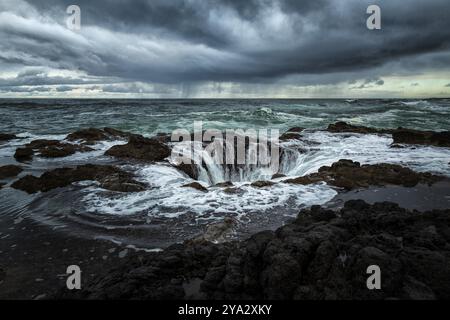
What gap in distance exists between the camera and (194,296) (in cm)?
350

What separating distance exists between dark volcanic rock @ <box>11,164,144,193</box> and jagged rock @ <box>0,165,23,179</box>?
137 cm

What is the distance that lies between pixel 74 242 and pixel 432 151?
13.4m

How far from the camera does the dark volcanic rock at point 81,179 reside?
7.95m

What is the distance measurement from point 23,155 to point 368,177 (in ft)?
42.6

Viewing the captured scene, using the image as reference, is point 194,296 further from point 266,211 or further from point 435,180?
point 435,180

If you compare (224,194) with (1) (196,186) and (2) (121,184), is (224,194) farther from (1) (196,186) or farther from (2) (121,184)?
(2) (121,184)

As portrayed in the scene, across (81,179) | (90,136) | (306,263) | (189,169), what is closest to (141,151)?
(189,169)

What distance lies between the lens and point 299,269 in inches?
135

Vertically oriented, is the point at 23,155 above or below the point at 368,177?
above

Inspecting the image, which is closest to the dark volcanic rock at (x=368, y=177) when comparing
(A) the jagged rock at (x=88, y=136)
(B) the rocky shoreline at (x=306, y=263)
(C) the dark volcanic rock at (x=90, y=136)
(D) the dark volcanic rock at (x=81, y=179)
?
(B) the rocky shoreline at (x=306, y=263)

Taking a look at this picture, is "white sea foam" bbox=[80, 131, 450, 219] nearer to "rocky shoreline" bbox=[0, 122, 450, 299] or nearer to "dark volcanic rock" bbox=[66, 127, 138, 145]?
"rocky shoreline" bbox=[0, 122, 450, 299]

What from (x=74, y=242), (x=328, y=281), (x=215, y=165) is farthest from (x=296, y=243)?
(x=215, y=165)

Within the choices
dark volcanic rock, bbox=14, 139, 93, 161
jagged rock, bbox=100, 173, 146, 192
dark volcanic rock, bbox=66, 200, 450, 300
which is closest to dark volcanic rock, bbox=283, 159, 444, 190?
dark volcanic rock, bbox=66, 200, 450, 300

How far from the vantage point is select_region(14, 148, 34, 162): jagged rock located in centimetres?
1166
